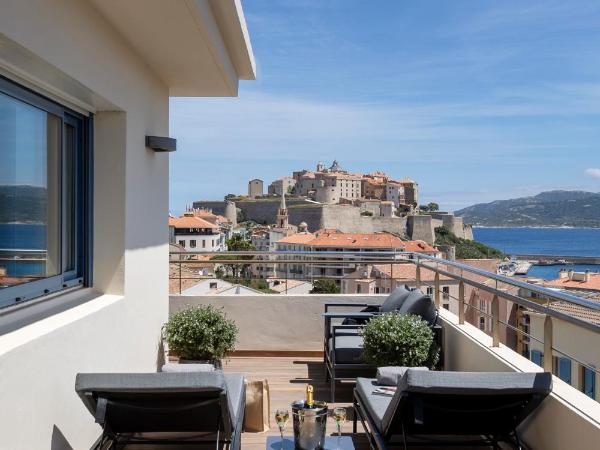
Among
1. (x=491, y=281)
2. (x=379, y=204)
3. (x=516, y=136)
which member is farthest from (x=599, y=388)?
(x=516, y=136)

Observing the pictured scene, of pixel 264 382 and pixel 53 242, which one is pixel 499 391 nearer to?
pixel 264 382

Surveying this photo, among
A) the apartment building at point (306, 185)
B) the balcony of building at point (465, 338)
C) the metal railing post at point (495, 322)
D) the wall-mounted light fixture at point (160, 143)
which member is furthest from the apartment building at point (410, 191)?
the metal railing post at point (495, 322)

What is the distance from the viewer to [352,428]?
361cm

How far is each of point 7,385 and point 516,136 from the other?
81749 millimetres

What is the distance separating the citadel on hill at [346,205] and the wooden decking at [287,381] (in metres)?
56.2

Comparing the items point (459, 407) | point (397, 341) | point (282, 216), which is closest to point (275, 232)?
point (282, 216)

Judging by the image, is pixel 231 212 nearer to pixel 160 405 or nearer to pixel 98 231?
pixel 98 231

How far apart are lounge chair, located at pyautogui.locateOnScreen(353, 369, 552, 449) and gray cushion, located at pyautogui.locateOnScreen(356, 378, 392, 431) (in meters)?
0.02

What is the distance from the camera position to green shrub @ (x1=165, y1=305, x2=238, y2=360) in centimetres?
421

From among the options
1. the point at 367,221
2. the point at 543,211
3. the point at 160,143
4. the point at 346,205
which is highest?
the point at 346,205

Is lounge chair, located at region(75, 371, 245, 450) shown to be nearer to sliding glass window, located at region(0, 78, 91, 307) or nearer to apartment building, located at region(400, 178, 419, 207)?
sliding glass window, located at region(0, 78, 91, 307)

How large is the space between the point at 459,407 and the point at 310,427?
64 centimetres

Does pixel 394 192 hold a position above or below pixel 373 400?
above

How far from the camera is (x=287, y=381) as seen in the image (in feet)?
15.2
